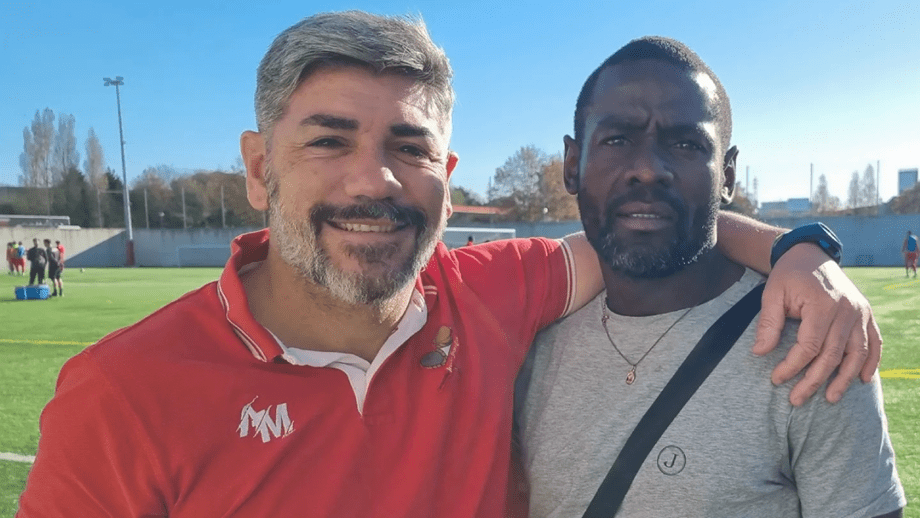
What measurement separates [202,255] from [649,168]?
147 ft

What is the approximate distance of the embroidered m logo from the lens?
1725 mm

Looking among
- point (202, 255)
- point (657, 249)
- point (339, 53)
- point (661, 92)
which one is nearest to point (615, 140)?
point (661, 92)

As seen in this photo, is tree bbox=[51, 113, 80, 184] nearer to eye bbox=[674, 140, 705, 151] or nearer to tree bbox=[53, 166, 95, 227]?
tree bbox=[53, 166, 95, 227]

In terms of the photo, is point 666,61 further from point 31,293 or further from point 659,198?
point 31,293

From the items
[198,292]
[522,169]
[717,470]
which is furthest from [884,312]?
[522,169]

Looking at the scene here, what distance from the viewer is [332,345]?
80.8 inches

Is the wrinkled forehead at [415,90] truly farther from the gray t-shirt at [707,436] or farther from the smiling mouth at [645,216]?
the gray t-shirt at [707,436]

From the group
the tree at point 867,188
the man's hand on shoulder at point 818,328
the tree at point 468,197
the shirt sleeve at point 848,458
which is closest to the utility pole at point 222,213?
the tree at point 468,197

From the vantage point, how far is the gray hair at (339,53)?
196 centimetres

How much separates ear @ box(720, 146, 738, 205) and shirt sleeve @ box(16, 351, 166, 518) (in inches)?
78.6

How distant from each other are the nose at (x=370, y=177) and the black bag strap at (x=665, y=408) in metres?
1.05

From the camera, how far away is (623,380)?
1.95 m

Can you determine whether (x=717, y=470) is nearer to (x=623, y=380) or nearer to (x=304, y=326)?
(x=623, y=380)

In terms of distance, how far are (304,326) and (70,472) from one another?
30.0 inches
